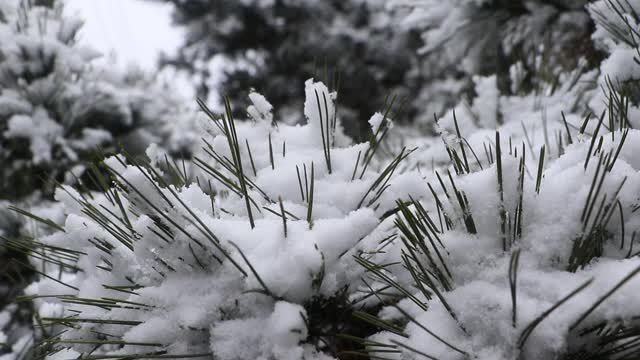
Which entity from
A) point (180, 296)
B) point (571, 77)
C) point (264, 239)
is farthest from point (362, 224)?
point (571, 77)

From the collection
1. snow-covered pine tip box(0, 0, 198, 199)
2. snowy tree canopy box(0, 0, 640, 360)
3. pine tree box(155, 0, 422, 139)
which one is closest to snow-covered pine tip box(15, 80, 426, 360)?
snowy tree canopy box(0, 0, 640, 360)

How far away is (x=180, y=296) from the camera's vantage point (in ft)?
2.60

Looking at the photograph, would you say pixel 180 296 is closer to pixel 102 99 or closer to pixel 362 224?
pixel 362 224

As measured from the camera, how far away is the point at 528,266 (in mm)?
749

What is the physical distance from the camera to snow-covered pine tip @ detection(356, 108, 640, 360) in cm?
67

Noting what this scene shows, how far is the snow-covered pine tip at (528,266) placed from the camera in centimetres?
67

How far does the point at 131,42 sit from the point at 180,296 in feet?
34.6

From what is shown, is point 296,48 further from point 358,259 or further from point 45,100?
point 358,259

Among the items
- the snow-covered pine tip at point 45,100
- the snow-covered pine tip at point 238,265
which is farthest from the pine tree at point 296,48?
the snow-covered pine tip at point 238,265

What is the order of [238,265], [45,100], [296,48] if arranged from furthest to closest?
[296,48] → [45,100] → [238,265]

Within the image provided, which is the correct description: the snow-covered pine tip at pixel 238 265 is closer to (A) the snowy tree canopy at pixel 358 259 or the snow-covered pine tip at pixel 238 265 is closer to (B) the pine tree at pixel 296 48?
(A) the snowy tree canopy at pixel 358 259

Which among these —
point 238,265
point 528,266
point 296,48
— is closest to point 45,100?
point 238,265

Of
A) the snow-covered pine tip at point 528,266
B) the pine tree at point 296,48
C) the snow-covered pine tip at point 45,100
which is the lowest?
the snow-covered pine tip at point 528,266

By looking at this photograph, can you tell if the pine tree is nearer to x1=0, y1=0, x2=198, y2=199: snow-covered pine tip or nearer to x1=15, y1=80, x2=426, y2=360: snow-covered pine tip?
x1=0, y1=0, x2=198, y2=199: snow-covered pine tip
